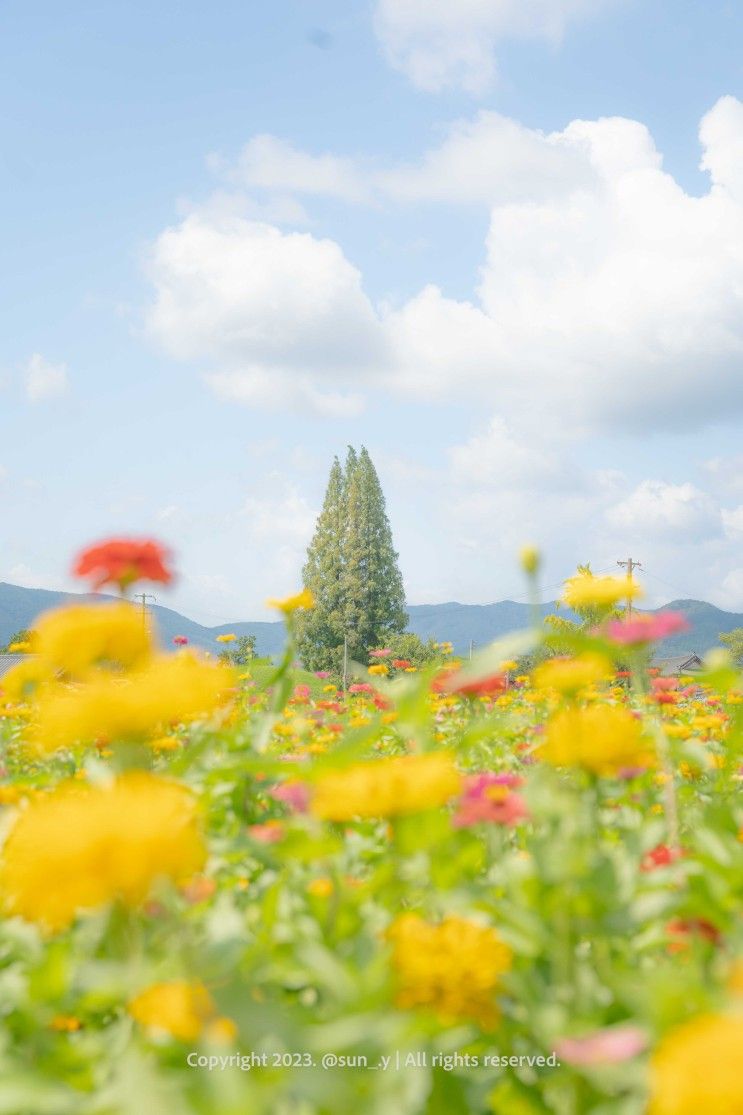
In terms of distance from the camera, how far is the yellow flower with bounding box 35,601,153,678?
119 cm

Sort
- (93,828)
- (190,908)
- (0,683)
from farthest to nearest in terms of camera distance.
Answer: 1. (0,683)
2. (190,908)
3. (93,828)

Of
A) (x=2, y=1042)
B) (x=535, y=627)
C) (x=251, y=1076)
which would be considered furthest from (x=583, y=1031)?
(x=2, y=1042)

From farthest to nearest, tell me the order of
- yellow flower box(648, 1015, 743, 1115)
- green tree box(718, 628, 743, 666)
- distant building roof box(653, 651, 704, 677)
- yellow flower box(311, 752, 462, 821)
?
green tree box(718, 628, 743, 666) → distant building roof box(653, 651, 704, 677) → yellow flower box(311, 752, 462, 821) → yellow flower box(648, 1015, 743, 1115)

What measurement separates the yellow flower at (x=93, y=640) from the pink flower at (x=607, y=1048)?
2.45 feet

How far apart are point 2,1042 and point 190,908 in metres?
0.32

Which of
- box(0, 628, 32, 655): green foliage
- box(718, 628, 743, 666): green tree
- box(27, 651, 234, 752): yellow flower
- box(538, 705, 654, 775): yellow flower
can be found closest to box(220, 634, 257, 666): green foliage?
box(0, 628, 32, 655): green foliage

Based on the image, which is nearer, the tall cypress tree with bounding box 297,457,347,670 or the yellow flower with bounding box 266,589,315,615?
the yellow flower with bounding box 266,589,315,615

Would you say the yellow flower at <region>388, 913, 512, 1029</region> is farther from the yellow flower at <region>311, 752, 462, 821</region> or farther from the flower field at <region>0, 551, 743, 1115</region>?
the yellow flower at <region>311, 752, 462, 821</region>

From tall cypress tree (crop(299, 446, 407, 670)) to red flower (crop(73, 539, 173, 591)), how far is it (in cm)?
4105

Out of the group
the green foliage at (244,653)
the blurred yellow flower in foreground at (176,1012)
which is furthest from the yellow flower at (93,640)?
the green foliage at (244,653)

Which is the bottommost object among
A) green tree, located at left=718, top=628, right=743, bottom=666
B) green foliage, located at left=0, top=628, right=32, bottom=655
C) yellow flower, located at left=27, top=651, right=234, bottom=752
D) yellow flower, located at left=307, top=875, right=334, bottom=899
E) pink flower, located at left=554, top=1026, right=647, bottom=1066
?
green tree, located at left=718, top=628, right=743, bottom=666

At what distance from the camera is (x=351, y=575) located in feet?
148

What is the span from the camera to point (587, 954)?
1.48 meters

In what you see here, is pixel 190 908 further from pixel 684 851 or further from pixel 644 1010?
pixel 684 851
